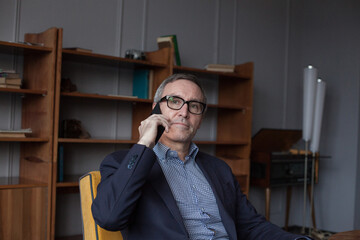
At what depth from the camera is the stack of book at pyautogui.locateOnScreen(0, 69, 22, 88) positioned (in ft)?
9.88

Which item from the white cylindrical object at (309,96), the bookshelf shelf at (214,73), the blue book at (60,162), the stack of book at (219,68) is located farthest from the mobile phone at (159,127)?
the white cylindrical object at (309,96)

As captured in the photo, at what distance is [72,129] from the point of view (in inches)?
134

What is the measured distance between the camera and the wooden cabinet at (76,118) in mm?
3088

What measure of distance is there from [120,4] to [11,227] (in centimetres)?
228

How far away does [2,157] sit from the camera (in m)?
3.37

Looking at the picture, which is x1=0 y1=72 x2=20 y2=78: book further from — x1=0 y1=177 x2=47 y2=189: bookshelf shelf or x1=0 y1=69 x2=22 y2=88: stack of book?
x1=0 y1=177 x2=47 y2=189: bookshelf shelf

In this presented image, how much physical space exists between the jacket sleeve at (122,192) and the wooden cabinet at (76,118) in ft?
5.39

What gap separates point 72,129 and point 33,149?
0.35 metres

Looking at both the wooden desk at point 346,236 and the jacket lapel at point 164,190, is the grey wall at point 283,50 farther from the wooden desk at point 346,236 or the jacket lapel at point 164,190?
the wooden desk at point 346,236

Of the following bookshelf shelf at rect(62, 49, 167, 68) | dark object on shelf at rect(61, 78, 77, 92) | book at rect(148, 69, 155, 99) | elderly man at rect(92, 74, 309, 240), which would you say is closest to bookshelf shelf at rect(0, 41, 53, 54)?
bookshelf shelf at rect(62, 49, 167, 68)

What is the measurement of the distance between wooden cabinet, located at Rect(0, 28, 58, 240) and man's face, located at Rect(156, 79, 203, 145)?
1411 mm

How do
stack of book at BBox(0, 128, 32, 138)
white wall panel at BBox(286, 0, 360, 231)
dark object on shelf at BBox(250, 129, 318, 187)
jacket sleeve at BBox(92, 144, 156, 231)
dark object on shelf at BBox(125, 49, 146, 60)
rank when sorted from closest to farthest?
jacket sleeve at BBox(92, 144, 156, 231), stack of book at BBox(0, 128, 32, 138), dark object on shelf at BBox(125, 49, 146, 60), dark object on shelf at BBox(250, 129, 318, 187), white wall panel at BBox(286, 0, 360, 231)

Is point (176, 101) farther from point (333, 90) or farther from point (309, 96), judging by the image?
point (333, 90)

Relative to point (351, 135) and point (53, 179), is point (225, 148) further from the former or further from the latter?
point (53, 179)
